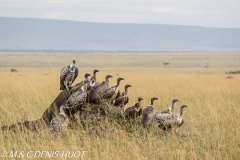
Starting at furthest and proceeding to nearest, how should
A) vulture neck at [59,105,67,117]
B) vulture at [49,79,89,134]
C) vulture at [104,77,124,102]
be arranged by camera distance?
vulture at [104,77,124,102] → vulture neck at [59,105,67,117] → vulture at [49,79,89,134]

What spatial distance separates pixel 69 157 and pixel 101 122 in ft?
7.20

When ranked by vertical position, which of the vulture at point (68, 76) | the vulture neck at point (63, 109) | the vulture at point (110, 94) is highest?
the vulture at point (68, 76)

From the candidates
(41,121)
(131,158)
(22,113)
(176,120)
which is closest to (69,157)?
(131,158)

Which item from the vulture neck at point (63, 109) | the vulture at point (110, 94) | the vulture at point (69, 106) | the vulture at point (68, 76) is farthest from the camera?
the vulture at point (68, 76)

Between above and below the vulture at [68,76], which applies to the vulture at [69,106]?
below

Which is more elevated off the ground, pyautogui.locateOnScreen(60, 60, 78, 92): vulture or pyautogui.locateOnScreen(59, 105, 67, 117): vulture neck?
pyautogui.locateOnScreen(60, 60, 78, 92): vulture

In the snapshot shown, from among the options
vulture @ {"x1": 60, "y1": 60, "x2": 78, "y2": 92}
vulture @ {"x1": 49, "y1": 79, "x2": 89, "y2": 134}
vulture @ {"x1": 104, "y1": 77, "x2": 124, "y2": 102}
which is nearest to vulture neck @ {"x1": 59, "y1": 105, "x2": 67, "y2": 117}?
vulture @ {"x1": 49, "y1": 79, "x2": 89, "y2": 134}

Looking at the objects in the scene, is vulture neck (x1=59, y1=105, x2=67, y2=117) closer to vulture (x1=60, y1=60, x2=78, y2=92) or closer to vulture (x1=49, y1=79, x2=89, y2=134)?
vulture (x1=49, y1=79, x2=89, y2=134)

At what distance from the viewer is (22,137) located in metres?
7.79

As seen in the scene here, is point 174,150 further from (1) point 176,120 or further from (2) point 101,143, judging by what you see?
(1) point 176,120

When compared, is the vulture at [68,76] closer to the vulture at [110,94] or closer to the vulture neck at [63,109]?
the vulture at [110,94]

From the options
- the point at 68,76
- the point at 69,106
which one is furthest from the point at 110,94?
the point at 69,106

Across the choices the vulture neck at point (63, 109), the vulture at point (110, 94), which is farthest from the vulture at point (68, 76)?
the vulture neck at point (63, 109)

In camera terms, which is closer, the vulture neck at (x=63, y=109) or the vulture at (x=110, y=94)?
the vulture neck at (x=63, y=109)
